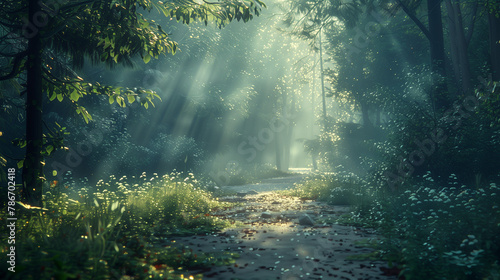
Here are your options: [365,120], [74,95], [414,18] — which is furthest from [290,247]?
[365,120]

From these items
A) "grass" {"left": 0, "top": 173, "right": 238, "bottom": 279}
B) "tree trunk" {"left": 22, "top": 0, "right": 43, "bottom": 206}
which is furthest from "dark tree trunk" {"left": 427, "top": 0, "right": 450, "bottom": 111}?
"tree trunk" {"left": 22, "top": 0, "right": 43, "bottom": 206}

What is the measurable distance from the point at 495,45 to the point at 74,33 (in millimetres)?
12756

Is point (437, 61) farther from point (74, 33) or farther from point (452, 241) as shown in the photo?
point (74, 33)

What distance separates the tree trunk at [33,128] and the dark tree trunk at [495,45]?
13114 millimetres

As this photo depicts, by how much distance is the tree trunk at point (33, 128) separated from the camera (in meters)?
7.11

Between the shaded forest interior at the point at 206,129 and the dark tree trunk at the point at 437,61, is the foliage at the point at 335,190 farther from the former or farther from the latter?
the dark tree trunk at the point at 437,61

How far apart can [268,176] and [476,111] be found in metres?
29.5

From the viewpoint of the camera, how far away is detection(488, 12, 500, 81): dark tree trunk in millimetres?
12867

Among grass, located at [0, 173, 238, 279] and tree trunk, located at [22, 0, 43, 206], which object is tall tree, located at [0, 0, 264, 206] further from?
grass, located at [0, 173, 238, 279]

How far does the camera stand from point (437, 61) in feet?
48.3

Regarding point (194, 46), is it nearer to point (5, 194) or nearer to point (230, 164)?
point (230, 164)

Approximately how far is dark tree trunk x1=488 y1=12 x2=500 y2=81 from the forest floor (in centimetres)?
701

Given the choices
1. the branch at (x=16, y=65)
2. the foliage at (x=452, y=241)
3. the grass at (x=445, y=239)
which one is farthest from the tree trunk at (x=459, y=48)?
the branch at (x=16, y=65)

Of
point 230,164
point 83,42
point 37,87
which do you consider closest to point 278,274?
point 37,87
